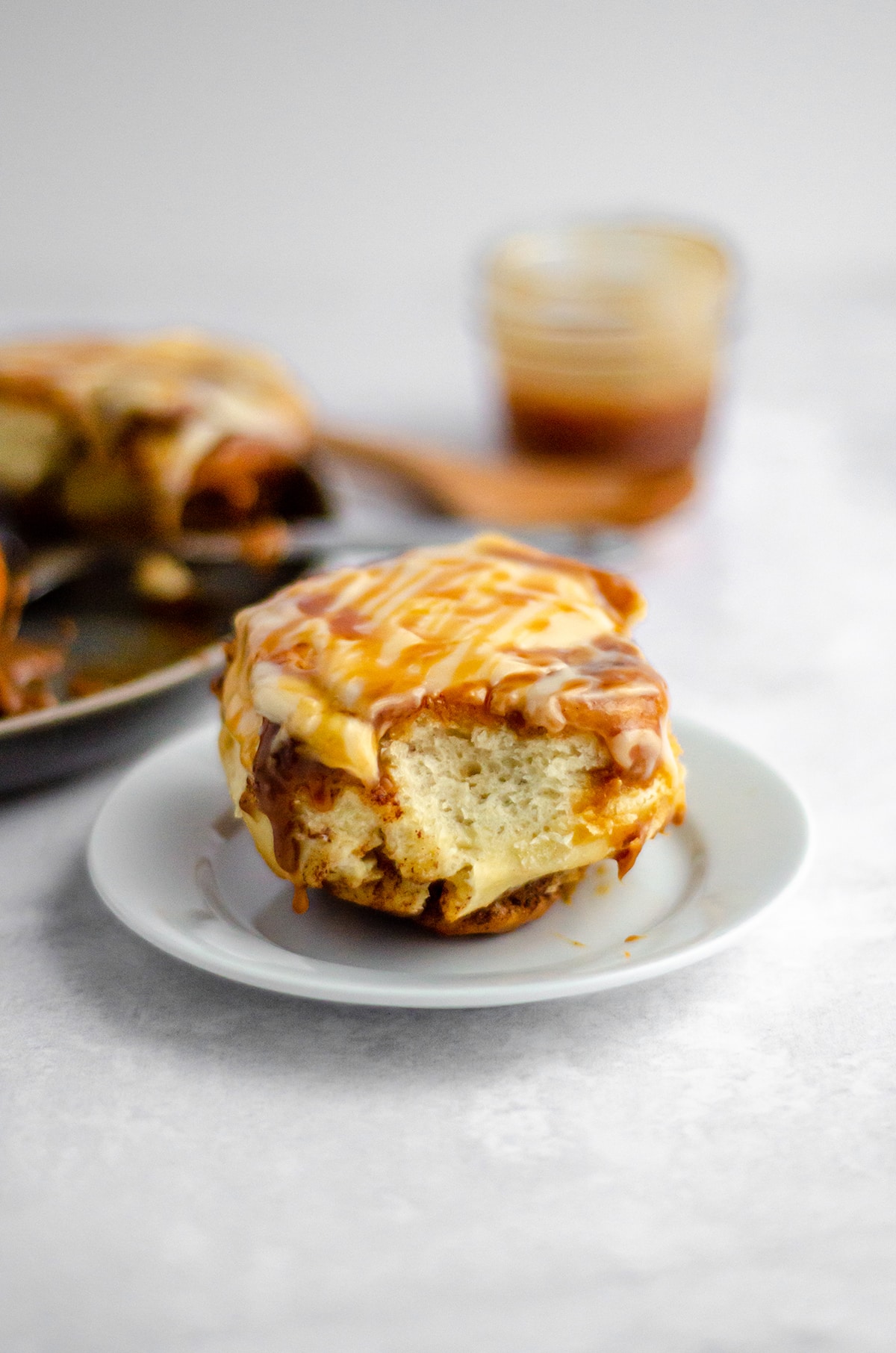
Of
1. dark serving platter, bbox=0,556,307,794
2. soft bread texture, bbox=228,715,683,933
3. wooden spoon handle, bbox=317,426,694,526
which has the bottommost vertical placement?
wooden spoon handle, bbox=317,426,694,526

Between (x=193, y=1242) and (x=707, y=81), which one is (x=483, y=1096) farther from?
(x=707, y=81)

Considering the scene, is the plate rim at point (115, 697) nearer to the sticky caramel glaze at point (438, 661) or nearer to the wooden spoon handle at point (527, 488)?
the sticky caramel glaze at point (438, 661)

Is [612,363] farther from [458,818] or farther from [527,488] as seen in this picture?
[458,818]

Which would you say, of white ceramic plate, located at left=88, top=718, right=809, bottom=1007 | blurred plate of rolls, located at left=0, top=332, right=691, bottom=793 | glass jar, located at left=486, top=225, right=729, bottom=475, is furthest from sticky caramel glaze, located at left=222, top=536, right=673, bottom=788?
glass jar, located at left=486, top=225, right=729, bottom=475

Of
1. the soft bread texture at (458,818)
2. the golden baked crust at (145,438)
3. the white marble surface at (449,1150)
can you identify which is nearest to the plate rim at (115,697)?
the white marble surface at (449,1150)

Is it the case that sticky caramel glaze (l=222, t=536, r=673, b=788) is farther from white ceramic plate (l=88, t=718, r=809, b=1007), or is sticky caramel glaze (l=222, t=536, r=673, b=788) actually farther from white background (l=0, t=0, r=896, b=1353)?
white background (l=0, t=0, r=896, b=1353)

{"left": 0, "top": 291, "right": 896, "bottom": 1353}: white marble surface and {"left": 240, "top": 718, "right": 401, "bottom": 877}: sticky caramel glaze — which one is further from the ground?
{"left": 240, "top": 718, "right": 401, "bottom": 877}: sticky caramel glaze

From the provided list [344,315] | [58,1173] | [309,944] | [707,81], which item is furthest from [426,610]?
[707,81]
